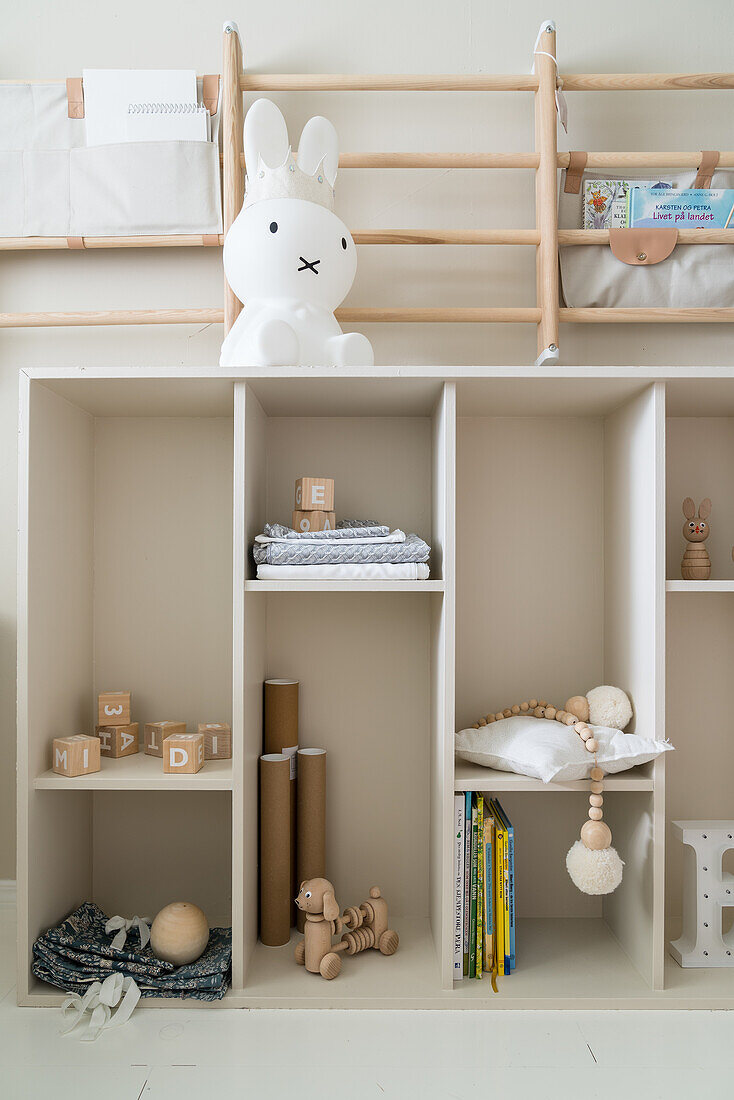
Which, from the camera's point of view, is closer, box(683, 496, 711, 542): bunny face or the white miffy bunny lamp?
the white miffy bunny lamp

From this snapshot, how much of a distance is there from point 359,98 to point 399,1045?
1.92 m

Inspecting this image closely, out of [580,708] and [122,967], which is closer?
[122,967]

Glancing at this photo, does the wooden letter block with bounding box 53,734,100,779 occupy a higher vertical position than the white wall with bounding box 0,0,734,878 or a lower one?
lower

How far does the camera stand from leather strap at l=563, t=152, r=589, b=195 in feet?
5.62

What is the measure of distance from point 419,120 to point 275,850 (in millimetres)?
1626

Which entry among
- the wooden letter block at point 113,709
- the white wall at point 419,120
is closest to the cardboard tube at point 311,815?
the wooden letter block at point 113,709

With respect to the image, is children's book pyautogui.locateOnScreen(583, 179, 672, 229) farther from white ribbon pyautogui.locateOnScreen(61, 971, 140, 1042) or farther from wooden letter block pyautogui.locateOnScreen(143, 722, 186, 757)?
white ribbon pyautogui.locateOnScreen(61, 971, 140, 1042)

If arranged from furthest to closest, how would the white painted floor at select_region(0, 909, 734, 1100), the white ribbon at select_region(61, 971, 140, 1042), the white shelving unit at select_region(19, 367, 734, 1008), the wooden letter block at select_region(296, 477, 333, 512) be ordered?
the white shelving unit at select_region(19, 367, 734, 1008) < the wooden letter block at select_region(296, 477, 333, 512) < the white ribbon at select_region(61, 971, 140, 1042) < the white painted floor at select_region(0, 909, 734, 1100)

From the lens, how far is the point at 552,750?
4.79 ft

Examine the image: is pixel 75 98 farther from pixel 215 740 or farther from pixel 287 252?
pixel 215 740

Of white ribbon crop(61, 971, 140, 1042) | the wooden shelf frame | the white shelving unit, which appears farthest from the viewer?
the white shelving unit

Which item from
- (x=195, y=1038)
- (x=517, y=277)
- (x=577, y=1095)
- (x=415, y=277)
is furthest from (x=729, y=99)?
(x=195, y=1038)

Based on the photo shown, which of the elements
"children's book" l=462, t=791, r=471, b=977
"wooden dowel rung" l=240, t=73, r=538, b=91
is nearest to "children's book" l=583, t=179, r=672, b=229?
"wooden dowel rung" l=240, t=73, r=538, b=91

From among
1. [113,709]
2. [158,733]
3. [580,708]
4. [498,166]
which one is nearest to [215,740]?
[158,733]
